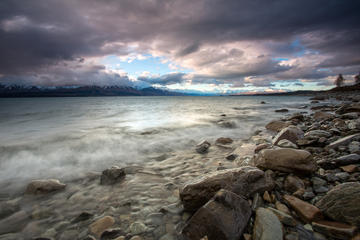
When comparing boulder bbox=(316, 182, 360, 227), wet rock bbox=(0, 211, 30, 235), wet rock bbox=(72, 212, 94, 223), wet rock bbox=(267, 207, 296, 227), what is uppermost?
boulder bbox=(316, 182, 360, 227)

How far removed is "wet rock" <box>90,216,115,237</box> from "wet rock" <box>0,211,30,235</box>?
1160 mm

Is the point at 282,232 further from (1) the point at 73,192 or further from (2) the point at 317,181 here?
(1) the point at 73,192

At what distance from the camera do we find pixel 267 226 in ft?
6.21

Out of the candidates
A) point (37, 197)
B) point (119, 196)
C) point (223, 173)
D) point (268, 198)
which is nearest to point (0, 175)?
point (37, 197)

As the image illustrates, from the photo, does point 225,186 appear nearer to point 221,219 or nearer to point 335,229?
point 221,219

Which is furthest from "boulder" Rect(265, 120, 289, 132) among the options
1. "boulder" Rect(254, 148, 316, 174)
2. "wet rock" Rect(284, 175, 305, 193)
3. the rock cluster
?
"wet rock" Rect(284, 175, 305, 193)

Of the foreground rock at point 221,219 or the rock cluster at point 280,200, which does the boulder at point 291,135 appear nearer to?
the rock cluster at point 280,200

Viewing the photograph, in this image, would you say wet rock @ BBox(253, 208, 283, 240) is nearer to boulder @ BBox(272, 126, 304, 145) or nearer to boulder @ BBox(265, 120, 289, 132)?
boulder @ BBox(272, 126, 304, 145)

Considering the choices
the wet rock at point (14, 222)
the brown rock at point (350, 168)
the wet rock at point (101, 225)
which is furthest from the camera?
the brown rock at point (350, 168)

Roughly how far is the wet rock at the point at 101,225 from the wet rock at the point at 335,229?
273 centimetres

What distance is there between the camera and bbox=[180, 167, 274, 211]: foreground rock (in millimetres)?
2484

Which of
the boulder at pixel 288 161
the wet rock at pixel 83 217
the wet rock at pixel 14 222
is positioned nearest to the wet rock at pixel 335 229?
the boulder at pixel 288 161

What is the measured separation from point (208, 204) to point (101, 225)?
1661 millimetres

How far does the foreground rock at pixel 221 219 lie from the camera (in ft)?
5.98
